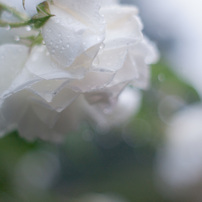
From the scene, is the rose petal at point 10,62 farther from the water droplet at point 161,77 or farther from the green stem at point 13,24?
the water droplet at point 161,77

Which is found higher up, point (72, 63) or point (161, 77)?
point (72, 63)

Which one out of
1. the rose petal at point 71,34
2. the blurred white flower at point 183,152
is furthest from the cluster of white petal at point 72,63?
the blurred white flower at point 183,152

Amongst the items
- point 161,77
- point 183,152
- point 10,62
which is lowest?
point 183,152

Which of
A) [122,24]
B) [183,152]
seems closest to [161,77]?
[122,24]

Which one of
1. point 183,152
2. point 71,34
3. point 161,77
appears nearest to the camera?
point 71,34

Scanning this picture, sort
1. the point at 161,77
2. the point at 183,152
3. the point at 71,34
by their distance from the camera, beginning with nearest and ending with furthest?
the point at 71,34
the point at 161,77
the point at 183,152

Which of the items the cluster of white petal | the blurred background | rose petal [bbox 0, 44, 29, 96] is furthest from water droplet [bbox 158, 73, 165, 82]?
rose petal [bbox 0, 44, 29, 96]

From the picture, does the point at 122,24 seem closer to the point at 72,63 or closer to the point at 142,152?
the point at 72,63

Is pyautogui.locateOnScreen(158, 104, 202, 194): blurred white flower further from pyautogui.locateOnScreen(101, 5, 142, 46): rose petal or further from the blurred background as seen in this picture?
pyautogui.locateOnScreen(101, 5, 142, 46): rose petal
